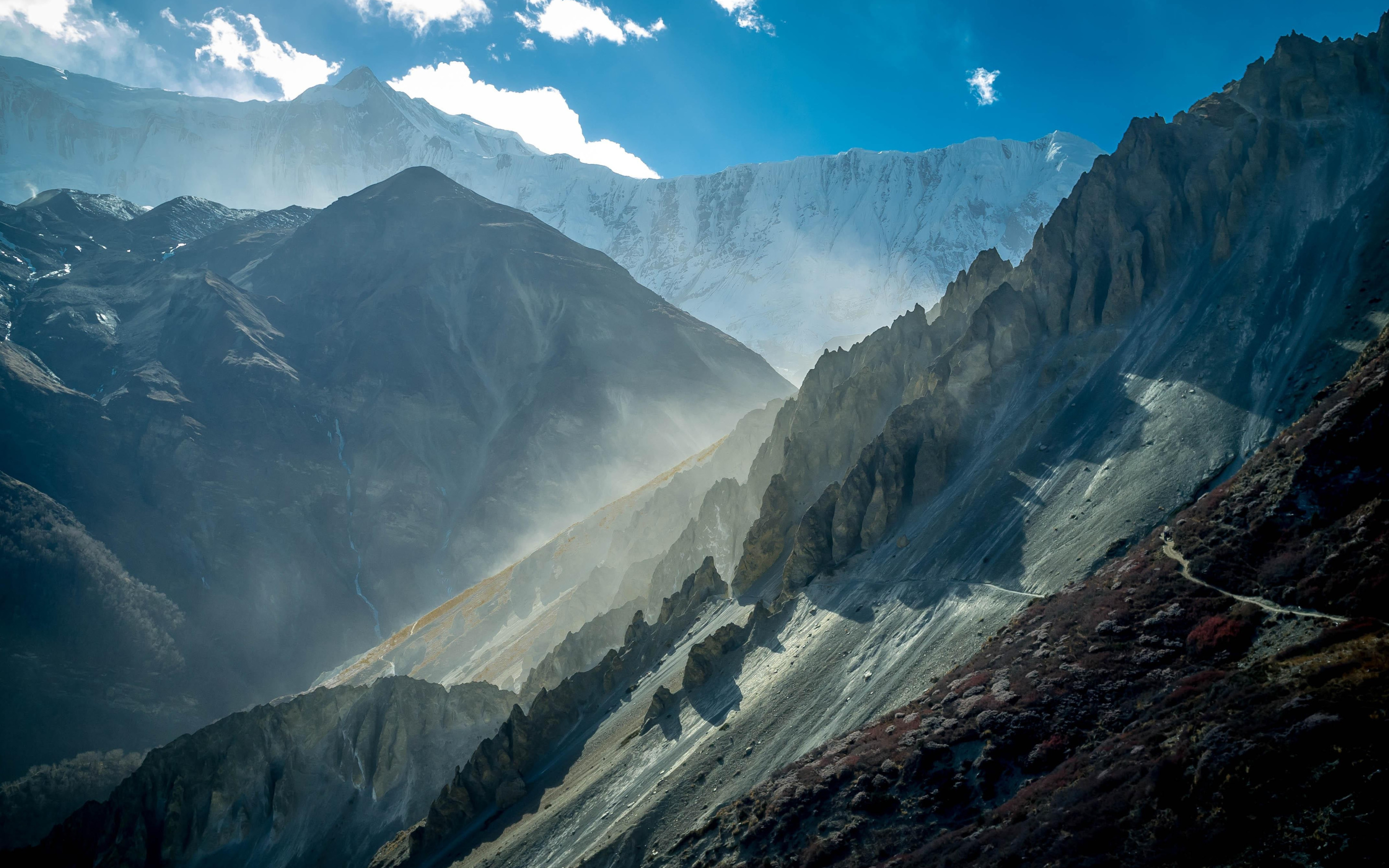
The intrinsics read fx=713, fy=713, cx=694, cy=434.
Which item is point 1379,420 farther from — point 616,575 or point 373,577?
point 373,577

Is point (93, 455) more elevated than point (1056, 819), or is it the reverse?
point (93, 455)

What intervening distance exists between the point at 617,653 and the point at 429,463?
121m

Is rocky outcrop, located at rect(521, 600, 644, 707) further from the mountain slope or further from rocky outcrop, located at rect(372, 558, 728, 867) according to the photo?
the mountain slope

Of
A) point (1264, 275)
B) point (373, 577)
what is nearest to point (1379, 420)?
point (1264, 275)

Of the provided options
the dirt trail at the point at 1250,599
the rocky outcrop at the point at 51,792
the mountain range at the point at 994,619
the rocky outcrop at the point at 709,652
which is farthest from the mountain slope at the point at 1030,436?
the rocky outcrop at the point at 51,792

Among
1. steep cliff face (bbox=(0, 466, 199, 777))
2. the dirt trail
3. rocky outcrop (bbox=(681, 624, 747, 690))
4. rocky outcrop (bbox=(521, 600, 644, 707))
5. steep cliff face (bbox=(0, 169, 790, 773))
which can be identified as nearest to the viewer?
the dirt trail

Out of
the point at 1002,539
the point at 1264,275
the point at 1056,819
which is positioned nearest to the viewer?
the point at 1056,819

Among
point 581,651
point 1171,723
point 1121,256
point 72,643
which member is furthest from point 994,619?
point 72,643

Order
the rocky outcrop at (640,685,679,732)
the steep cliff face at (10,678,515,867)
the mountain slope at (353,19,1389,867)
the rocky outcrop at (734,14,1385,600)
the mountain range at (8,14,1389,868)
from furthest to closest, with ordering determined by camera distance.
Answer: the steep cliff face at (10,678,515,867) < the rocky outcrop at (734,14,1385,600) < the rocky outcrop at (640,685,679,732) < the mountain slope at (353,19,1389,867) < the mountain range at (8,14,1389,868)

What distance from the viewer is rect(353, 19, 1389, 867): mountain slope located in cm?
3884

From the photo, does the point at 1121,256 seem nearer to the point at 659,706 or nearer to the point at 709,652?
the point at 709,652

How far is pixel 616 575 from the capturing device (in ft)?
316

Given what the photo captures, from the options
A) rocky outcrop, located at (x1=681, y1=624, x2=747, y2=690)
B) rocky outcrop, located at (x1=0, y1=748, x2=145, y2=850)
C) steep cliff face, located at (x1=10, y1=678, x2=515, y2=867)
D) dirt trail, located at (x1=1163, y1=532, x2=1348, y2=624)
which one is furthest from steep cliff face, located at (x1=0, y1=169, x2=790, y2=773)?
dirt trail, located at (x1=1163, y1=532, x2=1348, y2=624)

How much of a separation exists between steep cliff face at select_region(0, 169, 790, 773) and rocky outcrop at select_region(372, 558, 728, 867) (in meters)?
34.2
